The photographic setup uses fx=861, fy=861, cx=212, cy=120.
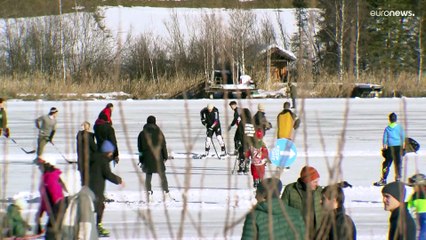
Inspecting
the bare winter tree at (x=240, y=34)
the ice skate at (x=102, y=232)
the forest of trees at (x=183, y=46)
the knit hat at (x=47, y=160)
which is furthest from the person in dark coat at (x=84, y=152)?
the forest of trees at (x=183, y=46)

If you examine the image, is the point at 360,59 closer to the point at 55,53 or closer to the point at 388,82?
the point at 388,82

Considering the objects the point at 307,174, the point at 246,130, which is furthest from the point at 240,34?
the point at 307,174

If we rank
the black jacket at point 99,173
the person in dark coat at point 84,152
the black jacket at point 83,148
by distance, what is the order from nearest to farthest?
the person in dark coat at point 84,152
the black jacket at point 83,148
the black jacket at point 99,173

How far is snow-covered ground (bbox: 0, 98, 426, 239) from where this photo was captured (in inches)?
143

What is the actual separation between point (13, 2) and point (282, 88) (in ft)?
77.8

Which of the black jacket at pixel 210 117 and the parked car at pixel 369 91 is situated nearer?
the black jacket at pixel 210 117

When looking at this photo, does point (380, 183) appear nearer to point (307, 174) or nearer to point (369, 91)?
point (307, 174)

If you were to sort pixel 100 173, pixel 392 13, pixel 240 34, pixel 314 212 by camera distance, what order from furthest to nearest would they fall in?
pixel 392 13
pixel 100 173
pixel 314 212
pixel 240 34

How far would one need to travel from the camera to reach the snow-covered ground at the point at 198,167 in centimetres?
364

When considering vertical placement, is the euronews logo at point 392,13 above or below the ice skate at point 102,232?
above

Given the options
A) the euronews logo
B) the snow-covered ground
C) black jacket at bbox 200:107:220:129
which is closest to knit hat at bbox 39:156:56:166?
the snow-covered ground

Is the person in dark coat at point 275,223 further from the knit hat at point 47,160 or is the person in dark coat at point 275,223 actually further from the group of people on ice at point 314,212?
the knit hat at point 47,160

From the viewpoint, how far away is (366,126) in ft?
86.7

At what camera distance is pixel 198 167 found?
16.9m
